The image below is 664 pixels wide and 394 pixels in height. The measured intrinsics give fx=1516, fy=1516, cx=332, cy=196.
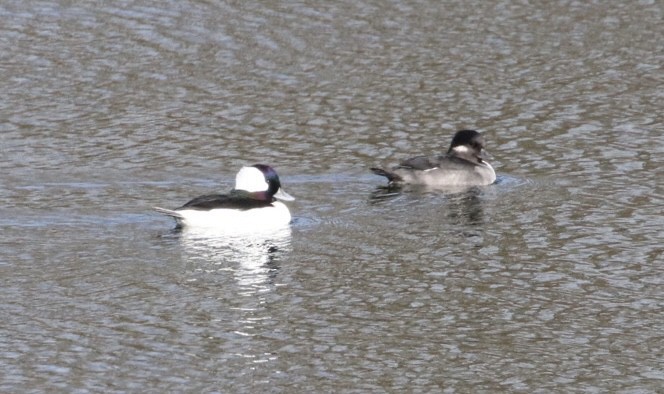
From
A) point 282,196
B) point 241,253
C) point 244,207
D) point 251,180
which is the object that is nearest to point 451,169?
point 282,196

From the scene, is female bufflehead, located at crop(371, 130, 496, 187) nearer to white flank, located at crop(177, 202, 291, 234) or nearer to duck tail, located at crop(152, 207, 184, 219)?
white flank, located at crop(177, 202, 291, 234)

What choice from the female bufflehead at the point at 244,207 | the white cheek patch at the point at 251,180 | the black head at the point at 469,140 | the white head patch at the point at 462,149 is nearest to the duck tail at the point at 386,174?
the white head patch at the point at 462,149

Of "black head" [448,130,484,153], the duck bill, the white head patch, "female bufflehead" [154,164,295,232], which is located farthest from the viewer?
"black head" [448,130,484,153]

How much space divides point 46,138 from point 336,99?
5038 mm

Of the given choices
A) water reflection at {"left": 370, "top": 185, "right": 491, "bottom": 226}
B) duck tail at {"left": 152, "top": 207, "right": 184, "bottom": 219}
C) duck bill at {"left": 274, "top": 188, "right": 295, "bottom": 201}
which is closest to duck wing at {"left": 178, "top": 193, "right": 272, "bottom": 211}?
duck tail at {"left": 152, "top": 207, "right": 184, "bottom": 219}

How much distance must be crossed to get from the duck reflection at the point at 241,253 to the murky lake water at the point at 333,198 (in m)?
0.05

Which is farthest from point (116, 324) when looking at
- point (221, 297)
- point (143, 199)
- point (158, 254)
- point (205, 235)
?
point (143, 199)

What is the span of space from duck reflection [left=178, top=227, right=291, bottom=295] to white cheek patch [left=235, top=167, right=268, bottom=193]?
0.84m

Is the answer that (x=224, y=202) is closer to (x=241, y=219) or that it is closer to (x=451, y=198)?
(x=241, y=219)

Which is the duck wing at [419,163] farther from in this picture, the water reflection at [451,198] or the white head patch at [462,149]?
the white head patch at [462,149]

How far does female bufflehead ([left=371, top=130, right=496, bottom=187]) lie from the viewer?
21000 mm

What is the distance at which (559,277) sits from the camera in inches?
640

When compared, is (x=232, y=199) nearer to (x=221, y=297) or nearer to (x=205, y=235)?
(x=205, y=235)

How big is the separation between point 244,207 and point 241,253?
134 centimetres
